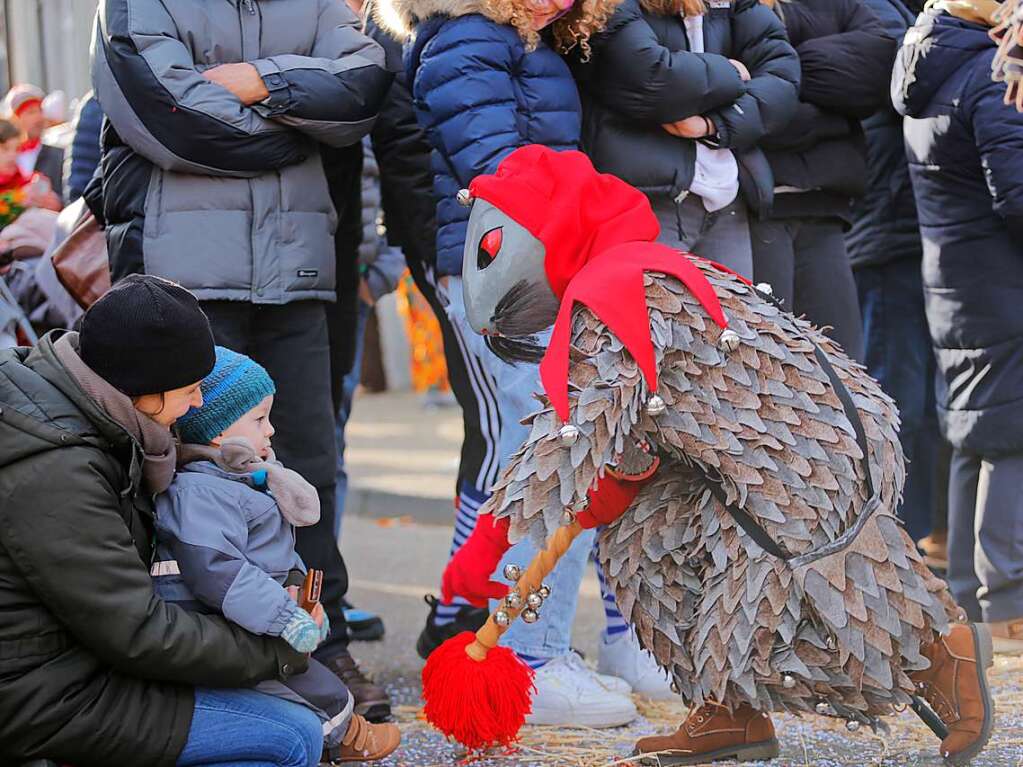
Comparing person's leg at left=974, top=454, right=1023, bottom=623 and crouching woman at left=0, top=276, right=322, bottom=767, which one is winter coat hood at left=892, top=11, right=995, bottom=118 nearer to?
person's leg at left=974, top=454, right=1023, bottom=623

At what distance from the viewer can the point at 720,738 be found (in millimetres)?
3361

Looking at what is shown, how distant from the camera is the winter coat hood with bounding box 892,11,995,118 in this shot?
4.31 meters

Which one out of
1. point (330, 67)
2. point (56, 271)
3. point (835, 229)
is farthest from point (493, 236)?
point (835, 229)

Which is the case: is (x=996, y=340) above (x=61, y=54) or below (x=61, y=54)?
above

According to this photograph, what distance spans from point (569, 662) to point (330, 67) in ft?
5.29

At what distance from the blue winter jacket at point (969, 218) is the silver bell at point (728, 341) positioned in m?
1.52

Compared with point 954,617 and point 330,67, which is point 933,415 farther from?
point 330,67

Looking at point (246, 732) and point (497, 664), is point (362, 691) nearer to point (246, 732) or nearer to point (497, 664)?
point (497, 664)

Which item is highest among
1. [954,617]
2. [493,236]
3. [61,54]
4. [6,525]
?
[493,236]

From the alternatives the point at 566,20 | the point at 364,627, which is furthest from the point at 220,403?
the point at 364,627

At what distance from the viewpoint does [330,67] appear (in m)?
3.79

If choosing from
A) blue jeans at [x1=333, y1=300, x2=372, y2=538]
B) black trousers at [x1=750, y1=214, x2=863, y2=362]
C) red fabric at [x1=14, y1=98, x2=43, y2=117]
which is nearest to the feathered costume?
black trousers at [x1=750, y1=214, x2=863, y2=362]

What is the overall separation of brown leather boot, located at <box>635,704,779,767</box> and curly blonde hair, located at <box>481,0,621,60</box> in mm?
1687

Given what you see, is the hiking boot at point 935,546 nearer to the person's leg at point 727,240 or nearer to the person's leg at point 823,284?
the person's leg at point 823,284
